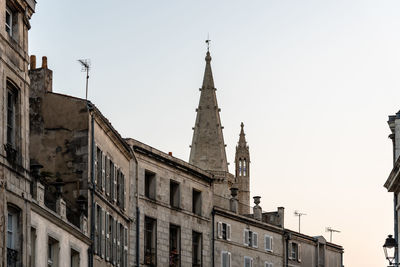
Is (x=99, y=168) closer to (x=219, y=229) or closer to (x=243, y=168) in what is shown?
(x=219, y=229)

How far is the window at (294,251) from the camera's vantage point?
90.8 meters

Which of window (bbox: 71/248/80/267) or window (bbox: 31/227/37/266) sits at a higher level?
window (bbox: 71/248/80/267)

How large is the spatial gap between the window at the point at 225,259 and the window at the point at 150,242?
36.6ft

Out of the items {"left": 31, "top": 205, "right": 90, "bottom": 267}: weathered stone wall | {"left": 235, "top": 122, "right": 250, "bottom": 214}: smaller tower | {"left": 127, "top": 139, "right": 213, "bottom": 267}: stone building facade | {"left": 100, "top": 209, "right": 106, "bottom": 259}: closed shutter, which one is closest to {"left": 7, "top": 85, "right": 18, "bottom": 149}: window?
{"left": 31, "top": 205, "right": 90, "bottom": 267}: weathered stone wall

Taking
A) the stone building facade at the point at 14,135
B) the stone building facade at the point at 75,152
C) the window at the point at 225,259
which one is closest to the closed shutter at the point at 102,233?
the stone building facade at the point at 75,152

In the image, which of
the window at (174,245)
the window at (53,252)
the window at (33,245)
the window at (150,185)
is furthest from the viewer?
the window at (174,245)

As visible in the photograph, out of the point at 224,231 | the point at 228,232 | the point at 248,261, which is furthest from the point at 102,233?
the point at 248,261

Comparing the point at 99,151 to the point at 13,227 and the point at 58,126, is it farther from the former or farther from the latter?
the point at 13,227

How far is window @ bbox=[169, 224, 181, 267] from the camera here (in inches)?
2835

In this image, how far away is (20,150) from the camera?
121ft

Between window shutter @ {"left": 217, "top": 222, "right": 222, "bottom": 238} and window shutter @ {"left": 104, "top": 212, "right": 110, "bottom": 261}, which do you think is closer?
window shutter @ {"left": 104, "top": 212, "right": 110, "bottom": 261}

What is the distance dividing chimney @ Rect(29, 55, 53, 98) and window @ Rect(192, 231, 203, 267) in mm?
22777

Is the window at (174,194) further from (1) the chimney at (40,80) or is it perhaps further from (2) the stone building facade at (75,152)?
(1) the chimney at (40,80)

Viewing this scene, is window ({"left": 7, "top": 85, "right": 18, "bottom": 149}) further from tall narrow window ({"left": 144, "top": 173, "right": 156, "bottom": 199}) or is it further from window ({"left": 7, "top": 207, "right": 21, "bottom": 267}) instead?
tall narrow window ({"left": 144, "top": 173, "right": 156, "bottom": 199})
